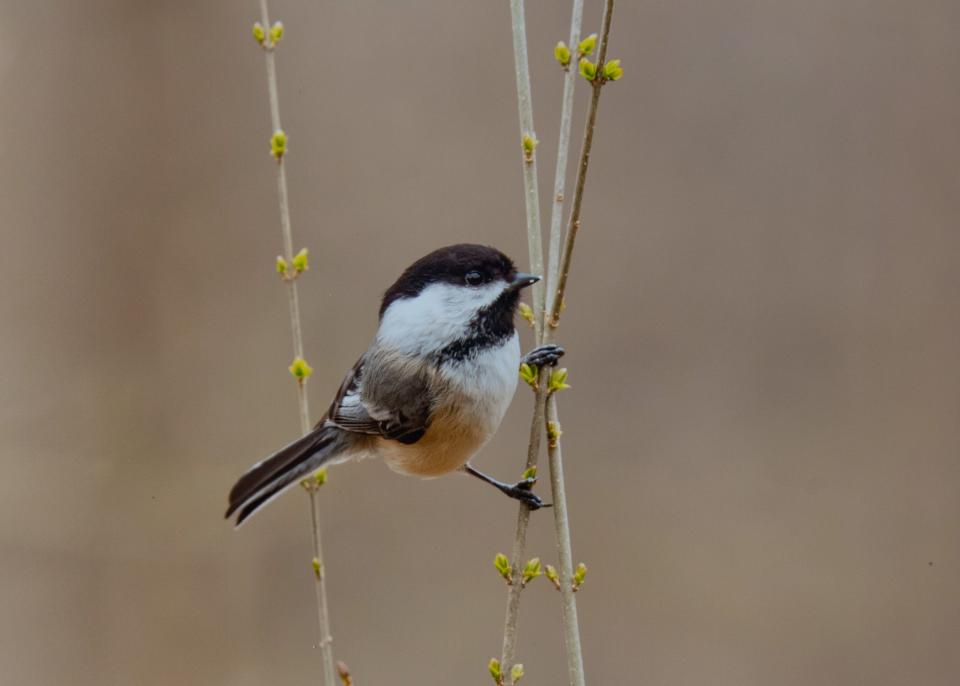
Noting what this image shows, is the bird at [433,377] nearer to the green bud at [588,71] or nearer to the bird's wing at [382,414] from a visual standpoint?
the bird's wing at [382,414]

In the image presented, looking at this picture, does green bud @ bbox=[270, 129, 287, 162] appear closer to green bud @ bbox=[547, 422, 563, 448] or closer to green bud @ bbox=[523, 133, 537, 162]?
green bud @ bbox=[523, 133, 537, 162]

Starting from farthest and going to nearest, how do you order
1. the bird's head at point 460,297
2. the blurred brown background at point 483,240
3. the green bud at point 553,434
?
1. the blurred brown background at point 483,240
2. the bird's head at point 460,297
3. the green bud at point 553,434

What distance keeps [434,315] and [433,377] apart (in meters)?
0.10

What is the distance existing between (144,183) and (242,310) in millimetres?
442

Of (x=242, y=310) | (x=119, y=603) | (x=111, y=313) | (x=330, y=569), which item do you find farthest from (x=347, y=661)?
(x=111, y=313)

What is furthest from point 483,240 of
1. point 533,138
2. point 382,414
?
point 533,138

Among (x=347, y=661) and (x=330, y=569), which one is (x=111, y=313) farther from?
(x=347, y=661)

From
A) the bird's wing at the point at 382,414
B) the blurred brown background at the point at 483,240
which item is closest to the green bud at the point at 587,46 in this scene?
the bird's wing at the point at 382,414

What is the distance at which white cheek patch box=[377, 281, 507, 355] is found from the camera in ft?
4.32

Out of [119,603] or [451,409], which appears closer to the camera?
[451,409]

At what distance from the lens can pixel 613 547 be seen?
244 cm

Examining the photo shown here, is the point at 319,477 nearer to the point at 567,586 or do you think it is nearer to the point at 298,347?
the point at 298,347

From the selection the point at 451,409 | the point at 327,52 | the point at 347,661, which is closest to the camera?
the point at 451,409

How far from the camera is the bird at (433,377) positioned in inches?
51.7
